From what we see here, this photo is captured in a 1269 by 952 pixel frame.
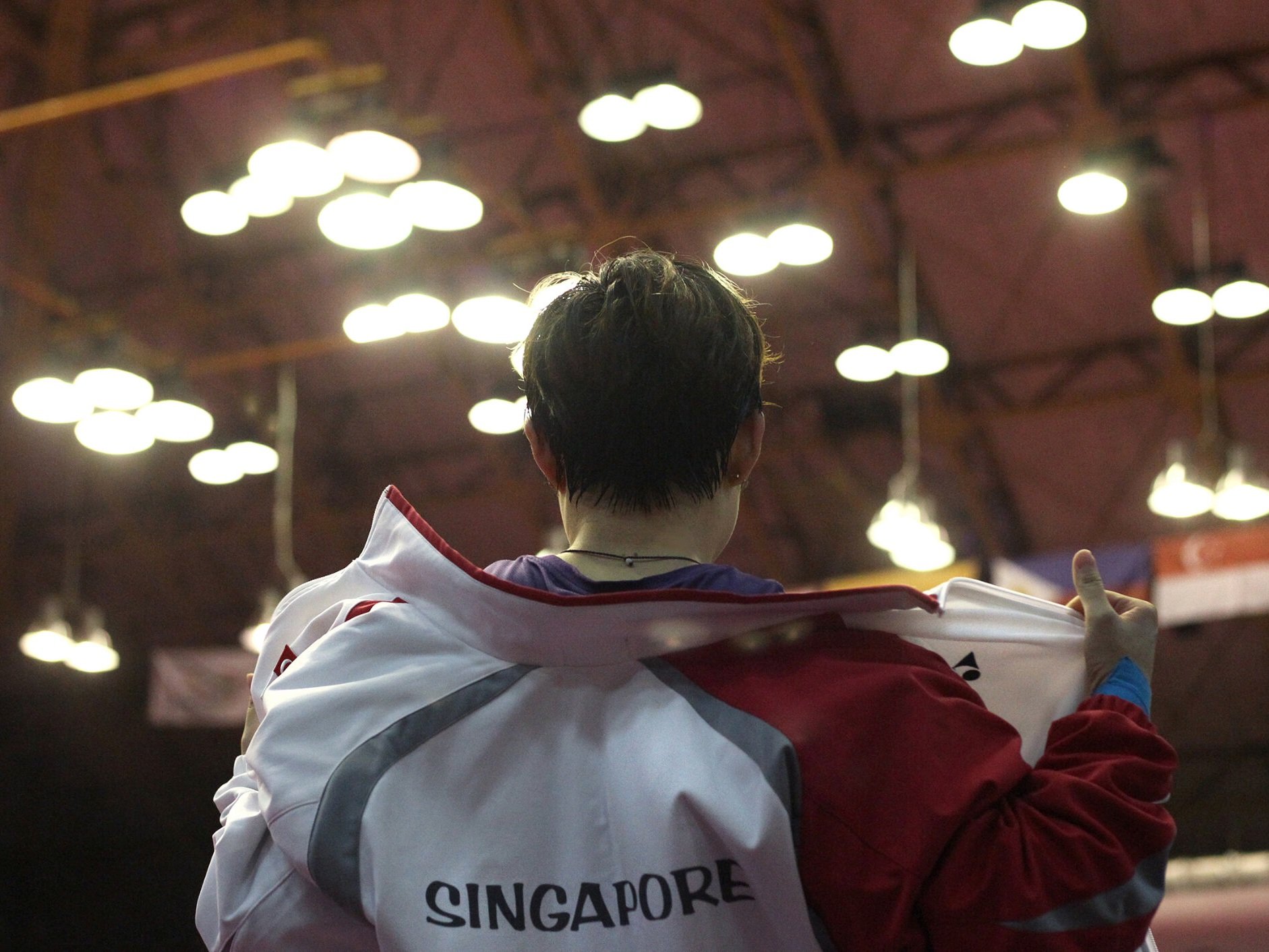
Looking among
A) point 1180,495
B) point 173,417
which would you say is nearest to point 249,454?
point 173,417

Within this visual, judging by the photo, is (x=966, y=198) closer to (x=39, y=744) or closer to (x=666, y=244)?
(x=666, y=244)

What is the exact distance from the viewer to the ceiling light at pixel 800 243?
23.3 feet

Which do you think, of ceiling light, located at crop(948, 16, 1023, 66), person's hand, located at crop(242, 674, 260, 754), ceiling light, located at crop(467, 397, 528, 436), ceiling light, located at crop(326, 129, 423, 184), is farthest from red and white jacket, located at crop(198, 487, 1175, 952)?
ceiling light, located at crop(467, 397, 528, 436)

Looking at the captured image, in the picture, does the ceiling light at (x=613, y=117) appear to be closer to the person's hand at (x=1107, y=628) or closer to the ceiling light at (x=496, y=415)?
the ceiling light at (x=496, y=415)

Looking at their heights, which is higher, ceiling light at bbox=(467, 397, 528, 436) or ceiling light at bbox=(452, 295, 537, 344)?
ceiling light at bbox=(467, 397, 528, 436)

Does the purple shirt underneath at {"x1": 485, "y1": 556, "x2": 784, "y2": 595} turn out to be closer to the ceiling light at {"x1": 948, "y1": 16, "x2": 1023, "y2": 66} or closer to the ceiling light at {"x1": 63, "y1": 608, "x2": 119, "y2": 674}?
the ceiling light at {"x1": 948, "y1": 16, "x2": 1023, "y2": 66}

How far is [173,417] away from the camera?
7.27 metres

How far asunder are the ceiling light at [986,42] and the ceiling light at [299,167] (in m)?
2.51

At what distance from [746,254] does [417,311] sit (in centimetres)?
159

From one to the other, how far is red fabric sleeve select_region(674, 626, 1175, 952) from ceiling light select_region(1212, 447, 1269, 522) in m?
6.97

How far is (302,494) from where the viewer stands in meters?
12.7

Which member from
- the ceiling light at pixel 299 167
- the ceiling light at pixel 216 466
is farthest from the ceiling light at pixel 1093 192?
the ceiling light at pixel 216 466

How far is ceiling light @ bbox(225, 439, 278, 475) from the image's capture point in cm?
904

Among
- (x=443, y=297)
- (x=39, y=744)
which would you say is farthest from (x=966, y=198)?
(x=39, y=744)
